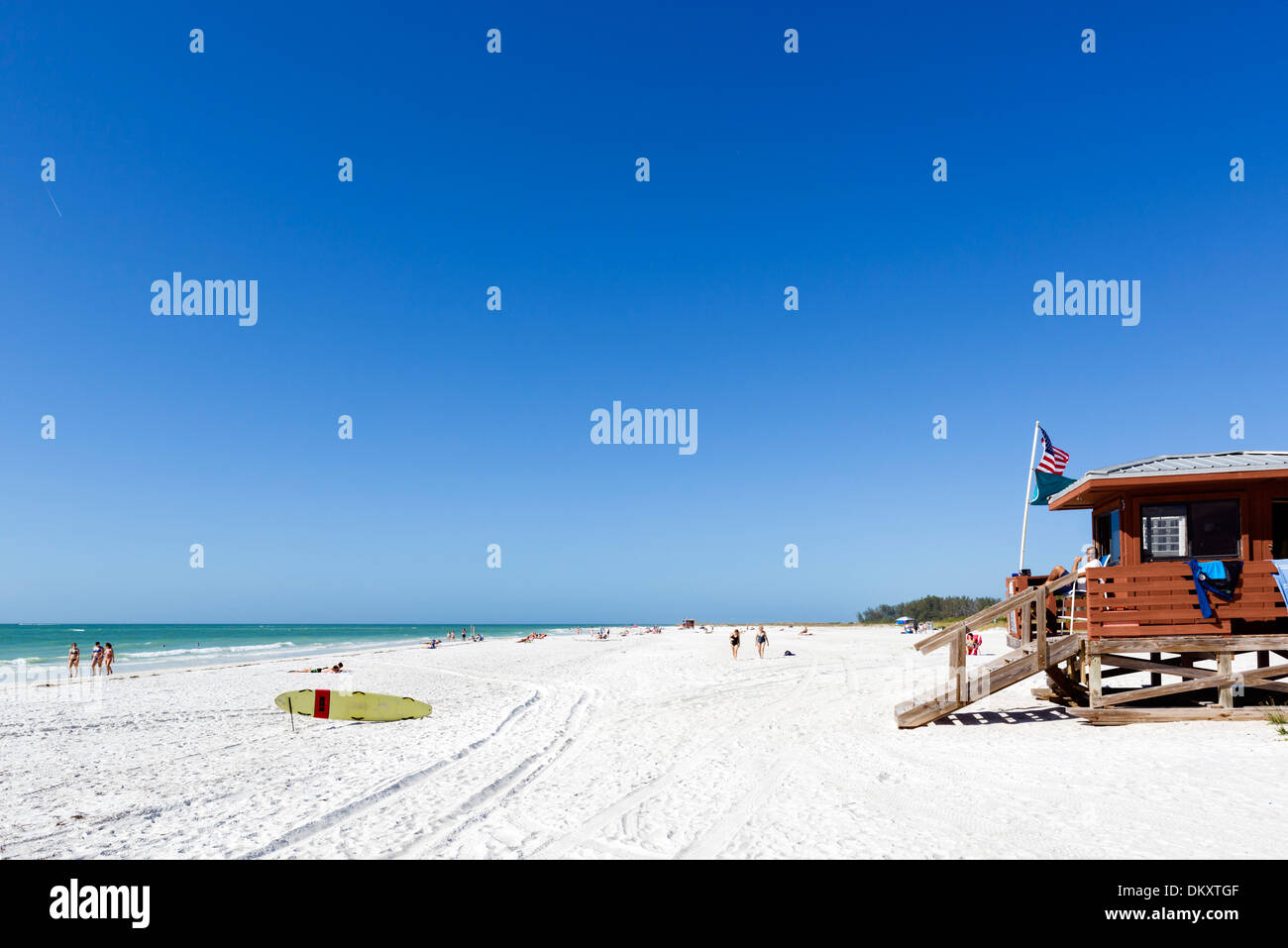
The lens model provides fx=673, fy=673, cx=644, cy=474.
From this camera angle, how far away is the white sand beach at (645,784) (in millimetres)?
6871

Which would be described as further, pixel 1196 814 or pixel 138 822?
pixel 138 822

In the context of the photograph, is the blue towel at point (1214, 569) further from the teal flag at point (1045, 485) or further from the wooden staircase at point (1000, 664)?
the teal flag at point (1045, 485)

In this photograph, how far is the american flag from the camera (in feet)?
57.1

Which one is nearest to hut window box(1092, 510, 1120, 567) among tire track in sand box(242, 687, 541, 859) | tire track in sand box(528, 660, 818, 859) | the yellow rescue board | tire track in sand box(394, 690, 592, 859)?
tire track in sand box(528, 660, 818, 859)

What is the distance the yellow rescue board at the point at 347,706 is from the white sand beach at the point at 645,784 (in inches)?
16.4

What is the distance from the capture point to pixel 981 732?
12.3m

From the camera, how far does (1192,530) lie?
12742 millimetres

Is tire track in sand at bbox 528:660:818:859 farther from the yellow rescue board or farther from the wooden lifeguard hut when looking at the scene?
the yellow rescue board

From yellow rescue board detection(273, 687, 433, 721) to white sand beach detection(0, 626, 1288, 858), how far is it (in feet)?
1.37

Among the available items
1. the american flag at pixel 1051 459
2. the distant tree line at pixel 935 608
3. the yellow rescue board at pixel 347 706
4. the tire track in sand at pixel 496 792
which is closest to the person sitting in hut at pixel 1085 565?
the american flag at pixel 1051 459

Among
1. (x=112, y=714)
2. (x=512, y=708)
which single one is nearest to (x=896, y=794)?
(x=512, y=708)
